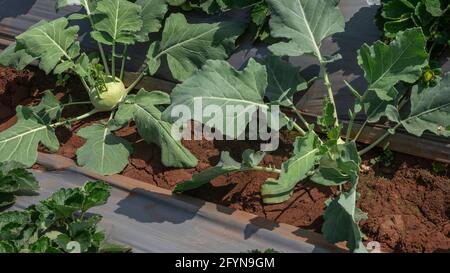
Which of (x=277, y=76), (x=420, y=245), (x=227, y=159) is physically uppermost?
(x=277, y=76)

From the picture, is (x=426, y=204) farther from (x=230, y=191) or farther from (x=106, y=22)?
(x=106, y=22)

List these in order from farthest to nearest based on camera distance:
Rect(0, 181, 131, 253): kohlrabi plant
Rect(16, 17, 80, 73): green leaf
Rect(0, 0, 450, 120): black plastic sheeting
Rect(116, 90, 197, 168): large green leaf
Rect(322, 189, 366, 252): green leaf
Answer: Rect(16, 17, 80, 73): green leaf → Rect(0, 0, 450, 120): black plastic sheeting → Rect(116, 90, 197, 168): large green leaf → Rect(0, 181, 131, 253): kohlrabi plant → Rect(322, 189, 366, 252): green leaf

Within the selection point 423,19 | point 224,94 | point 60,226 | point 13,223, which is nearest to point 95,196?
point 60,226

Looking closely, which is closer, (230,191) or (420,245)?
(420,245)

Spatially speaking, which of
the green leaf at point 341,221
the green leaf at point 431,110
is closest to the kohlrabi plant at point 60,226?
the green leaf at point 341,221

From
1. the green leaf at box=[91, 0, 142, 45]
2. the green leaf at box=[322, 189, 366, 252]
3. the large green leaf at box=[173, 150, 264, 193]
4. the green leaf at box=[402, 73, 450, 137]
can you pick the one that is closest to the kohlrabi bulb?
the green leaf at box=[91, 0, 142, 45]

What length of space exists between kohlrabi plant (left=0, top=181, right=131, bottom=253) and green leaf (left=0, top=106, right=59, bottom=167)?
2.09 ft

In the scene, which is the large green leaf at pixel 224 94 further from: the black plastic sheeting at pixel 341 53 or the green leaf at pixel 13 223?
the green leaf at pixel 13 223

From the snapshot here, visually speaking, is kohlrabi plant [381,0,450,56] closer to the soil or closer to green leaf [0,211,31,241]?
the soil

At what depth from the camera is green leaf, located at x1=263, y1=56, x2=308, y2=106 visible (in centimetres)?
451

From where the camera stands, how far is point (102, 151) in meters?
4.60
